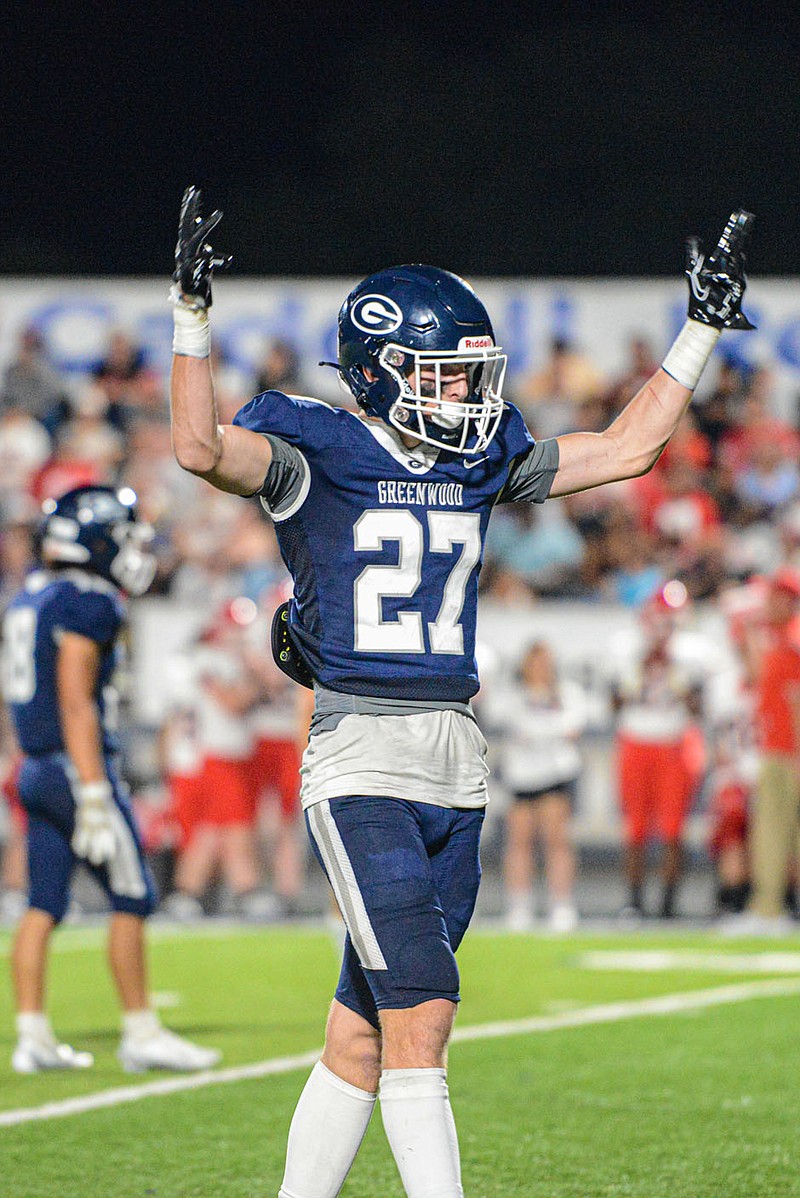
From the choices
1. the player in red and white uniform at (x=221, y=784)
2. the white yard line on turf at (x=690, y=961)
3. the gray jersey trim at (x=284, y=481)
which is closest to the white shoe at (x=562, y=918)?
the white yard line on turf at (x=690, y=961)

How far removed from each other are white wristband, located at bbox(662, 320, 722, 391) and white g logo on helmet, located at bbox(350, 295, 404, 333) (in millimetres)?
620

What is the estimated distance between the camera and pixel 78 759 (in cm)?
581

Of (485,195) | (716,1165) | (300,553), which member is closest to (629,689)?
(716,1165)

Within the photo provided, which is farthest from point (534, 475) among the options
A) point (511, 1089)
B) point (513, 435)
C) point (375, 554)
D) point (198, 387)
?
point (511, 1089)

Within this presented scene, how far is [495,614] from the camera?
1245 cm

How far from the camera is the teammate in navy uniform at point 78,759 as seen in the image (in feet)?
18.9

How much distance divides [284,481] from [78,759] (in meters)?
2.73

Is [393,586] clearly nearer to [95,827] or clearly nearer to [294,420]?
[294,420]

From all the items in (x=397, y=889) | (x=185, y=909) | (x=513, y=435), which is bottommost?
(x=185, y=909)

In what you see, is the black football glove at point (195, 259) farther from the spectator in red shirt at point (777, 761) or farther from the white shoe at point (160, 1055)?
the spectator in red shirt at point (777, 761)

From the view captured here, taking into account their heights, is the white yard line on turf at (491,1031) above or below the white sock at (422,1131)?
below

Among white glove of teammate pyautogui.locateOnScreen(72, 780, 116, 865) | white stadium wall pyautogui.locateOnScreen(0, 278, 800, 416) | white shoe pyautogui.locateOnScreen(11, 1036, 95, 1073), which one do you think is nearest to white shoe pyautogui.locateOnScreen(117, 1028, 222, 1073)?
white shoe pyautogui.locateOnScreen(11, 1036, 95, 1073)

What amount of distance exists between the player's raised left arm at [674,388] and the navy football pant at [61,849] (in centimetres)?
267

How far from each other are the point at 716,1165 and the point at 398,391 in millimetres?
2121
